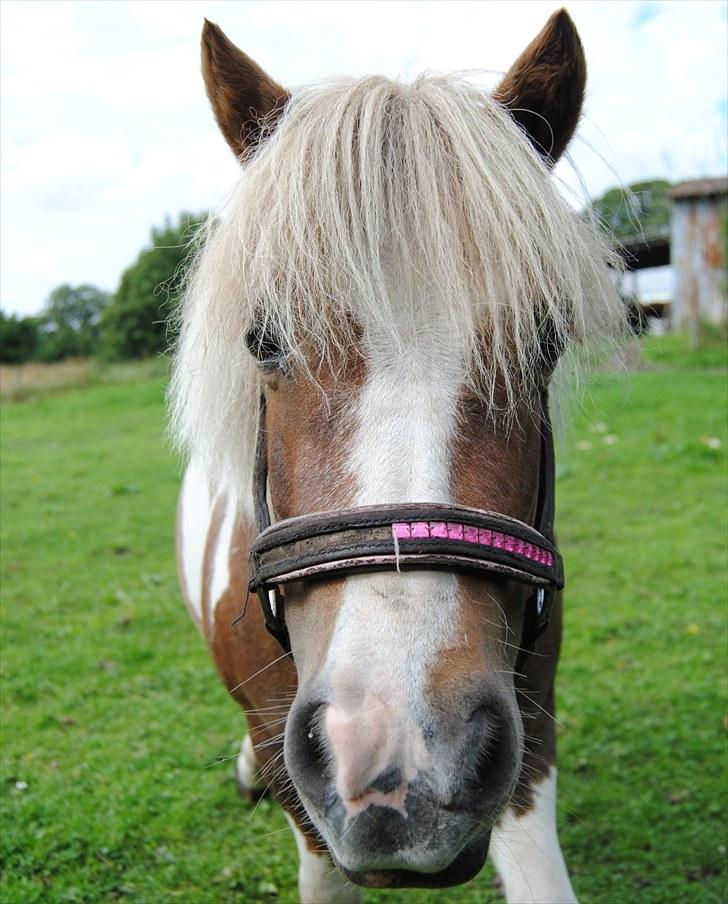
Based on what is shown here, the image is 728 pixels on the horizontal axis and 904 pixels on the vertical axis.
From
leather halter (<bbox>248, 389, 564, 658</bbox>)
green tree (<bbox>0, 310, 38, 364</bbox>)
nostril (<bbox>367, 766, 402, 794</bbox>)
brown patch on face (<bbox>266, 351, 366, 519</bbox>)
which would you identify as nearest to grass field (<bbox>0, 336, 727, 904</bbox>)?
leather halter (<bbox>248, 389, 564, 658</bbox>)

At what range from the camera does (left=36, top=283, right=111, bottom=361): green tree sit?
805cm

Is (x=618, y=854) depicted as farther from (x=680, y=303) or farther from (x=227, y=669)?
(x=680, y=303)

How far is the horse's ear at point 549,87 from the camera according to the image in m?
1.89

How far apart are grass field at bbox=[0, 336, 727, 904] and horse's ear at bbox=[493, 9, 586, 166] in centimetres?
68

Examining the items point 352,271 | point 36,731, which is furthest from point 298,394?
point 36,731

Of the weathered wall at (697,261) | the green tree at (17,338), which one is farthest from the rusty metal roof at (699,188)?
the green tree at (17,338)

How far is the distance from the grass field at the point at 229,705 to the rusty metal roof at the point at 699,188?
6650mm

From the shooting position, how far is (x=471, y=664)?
1295mm

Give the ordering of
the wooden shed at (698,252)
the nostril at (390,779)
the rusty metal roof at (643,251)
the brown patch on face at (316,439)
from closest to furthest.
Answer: the nostril at (390,779) < the brown patch on face at (316,439) < the rusty metal roof at (643,251) < the wooden shed at (698,252)

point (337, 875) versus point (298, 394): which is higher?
point (298, 394)

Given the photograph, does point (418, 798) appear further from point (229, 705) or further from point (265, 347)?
point (229, 705)

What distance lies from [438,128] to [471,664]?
1.12 meters

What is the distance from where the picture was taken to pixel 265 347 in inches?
67.9

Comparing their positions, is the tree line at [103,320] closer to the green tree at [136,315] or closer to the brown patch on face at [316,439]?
the green tree at [136,315]
